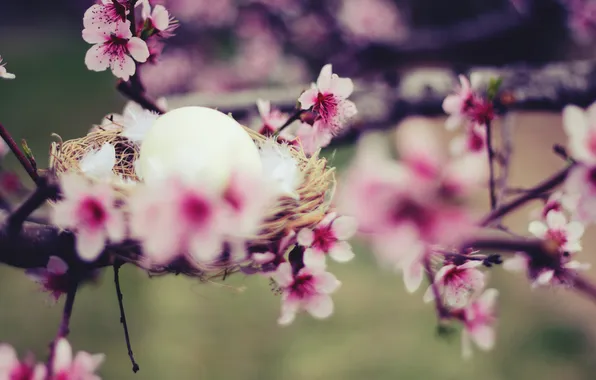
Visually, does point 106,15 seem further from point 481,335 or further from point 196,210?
point 481,335

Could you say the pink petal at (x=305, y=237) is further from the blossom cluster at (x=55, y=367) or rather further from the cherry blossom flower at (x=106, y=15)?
the cherry blossom flower at (x=106, y=15)

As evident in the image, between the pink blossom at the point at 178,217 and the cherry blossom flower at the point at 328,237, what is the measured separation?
0.24 metres

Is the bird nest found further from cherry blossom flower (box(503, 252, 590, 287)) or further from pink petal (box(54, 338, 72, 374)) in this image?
cherry blossom flower (box(503, 252, 590, 287))

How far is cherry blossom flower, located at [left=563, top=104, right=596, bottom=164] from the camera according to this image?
0.62m

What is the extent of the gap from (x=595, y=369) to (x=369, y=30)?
2.75m

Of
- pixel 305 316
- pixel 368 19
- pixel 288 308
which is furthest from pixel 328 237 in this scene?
pixel 368 19

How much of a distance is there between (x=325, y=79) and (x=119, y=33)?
1.27ft

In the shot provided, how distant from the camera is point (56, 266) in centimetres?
86

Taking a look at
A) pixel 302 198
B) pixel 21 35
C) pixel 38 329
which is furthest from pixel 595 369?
pixel 21 35

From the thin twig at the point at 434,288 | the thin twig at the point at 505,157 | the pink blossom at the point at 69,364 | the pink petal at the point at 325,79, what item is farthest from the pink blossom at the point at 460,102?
the pink blossom at the point at 69,364

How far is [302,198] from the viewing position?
109 centimetres

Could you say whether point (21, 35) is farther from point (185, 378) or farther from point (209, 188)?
point (209, 188)

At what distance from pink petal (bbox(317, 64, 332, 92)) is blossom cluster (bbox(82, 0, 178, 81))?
0.31 meters

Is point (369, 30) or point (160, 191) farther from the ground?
point (160, 191)
